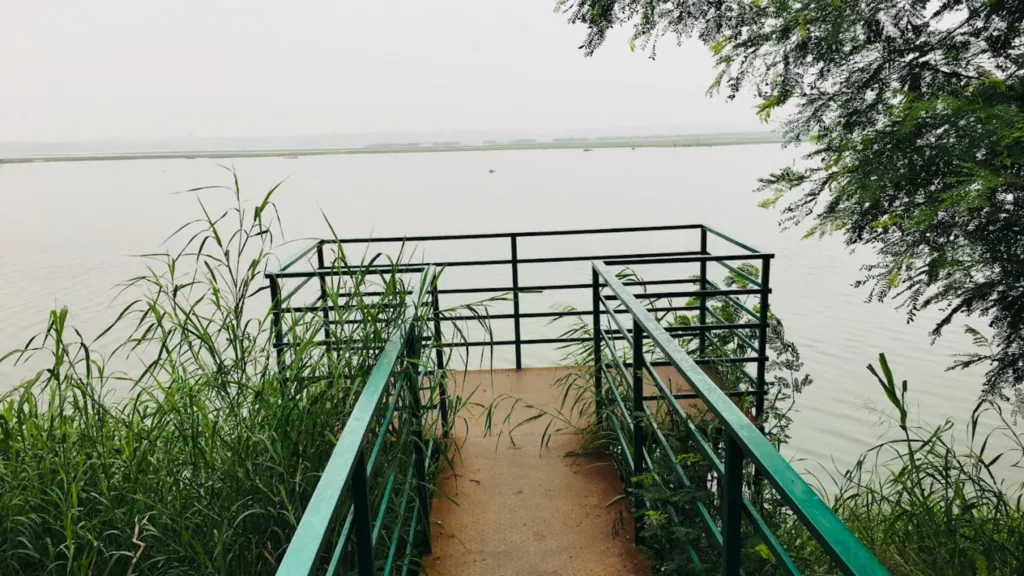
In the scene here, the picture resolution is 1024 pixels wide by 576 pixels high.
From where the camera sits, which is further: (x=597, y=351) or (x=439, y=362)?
(x=597, y=351)

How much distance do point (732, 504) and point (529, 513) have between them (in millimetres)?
1815

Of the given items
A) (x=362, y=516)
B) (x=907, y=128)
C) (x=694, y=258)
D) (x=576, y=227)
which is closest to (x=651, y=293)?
(x=694, y=258)

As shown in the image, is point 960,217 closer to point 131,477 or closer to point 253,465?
point 253,465

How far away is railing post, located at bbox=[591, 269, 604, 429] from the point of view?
357 cm

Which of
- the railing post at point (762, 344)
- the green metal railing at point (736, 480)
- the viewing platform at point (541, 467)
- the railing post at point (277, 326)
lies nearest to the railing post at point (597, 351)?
the viewing platform at point (541, 467)

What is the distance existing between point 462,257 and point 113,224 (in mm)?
16257

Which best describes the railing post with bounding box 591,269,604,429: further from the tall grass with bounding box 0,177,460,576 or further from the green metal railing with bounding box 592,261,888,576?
the tall grass with bounding box 0,177,460,576

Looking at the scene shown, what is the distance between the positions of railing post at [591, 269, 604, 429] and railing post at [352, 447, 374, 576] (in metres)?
2.14

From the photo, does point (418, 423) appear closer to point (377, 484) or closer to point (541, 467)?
point (377, 484)

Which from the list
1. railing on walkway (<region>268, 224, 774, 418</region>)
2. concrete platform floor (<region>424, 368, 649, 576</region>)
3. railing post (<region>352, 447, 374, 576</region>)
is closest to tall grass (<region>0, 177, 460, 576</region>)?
railing on walkway (<region>268, 224, 774, 418</region>)

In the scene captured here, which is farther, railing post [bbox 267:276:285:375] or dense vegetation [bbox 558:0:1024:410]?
railing post [bbox 267:276:285:375]

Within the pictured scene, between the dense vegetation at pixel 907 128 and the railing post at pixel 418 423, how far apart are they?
5.34 feet

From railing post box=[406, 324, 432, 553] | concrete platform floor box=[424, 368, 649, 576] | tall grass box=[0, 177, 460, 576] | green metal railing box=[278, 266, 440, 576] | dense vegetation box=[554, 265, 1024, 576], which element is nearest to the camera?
green metal railing box=[278, 266, 440, 576]

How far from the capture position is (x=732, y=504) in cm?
142
